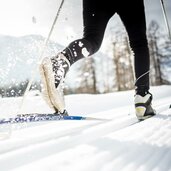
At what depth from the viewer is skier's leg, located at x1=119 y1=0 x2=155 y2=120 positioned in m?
2.40

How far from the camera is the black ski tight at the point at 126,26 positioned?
2227 millimetres

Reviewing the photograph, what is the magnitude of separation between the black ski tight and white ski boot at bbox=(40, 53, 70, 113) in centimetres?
20

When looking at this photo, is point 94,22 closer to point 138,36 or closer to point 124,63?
point 138,36

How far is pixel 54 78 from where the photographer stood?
6.05 ft

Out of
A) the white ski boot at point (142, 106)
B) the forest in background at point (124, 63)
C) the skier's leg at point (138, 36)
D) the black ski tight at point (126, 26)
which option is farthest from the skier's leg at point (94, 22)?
the forest in background at point (124, 63)

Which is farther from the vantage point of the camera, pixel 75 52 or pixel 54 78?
pixel 75 52

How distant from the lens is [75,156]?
104cm

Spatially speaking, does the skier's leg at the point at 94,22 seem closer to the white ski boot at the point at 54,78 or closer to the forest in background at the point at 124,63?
the white ski boot at the point at 54,78

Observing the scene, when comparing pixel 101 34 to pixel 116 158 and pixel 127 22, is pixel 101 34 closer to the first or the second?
pixel 127 22

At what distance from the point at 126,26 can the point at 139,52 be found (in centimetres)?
27

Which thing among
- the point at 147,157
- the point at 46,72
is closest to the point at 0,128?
the point at 46,72

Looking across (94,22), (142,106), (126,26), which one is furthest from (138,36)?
(142,106)

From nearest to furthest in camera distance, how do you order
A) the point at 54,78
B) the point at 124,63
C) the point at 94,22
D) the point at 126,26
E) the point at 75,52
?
the point at 54,78, the point at 75,52, the point at 94,22, the point at 126,26, the point at 124,63

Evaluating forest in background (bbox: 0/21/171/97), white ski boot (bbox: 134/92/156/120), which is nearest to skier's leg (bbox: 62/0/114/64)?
white ski boot (bbox: 134/92/156/120)
